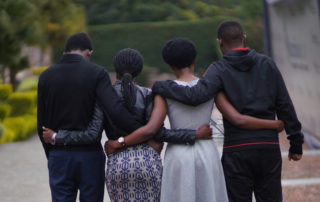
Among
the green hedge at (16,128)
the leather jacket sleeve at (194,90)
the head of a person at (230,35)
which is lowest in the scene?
the green hedge at (16,128)

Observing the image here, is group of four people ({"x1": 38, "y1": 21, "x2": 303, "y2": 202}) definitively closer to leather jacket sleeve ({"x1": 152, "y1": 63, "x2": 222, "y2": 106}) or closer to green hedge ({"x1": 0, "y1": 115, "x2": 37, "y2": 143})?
leather jacket sleeve ({"x1": 152, "y1": 63, "x2": 222, "y2": 106})

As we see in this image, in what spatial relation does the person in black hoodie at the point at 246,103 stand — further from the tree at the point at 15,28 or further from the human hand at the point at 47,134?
the tree at the point at 15,28

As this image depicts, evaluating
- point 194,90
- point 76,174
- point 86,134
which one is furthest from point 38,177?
point 194,90

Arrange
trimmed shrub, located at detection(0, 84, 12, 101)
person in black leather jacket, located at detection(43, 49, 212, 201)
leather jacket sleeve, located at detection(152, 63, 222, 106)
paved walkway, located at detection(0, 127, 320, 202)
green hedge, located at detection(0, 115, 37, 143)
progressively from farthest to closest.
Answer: trimmed shrub, located at detection(0, 84, 12, 101) → green hedge, located at detection(0, 115, 37, 143) → paved walkway, located at detection(0, 127, 320, 202) → person in black leather jacket, located at detection(43, 49, 212, 201) → leather jacket sleeve, located at detection(152, 63, 222, 106)

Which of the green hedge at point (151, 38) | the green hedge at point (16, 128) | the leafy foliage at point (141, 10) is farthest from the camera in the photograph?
the leafy foliage at point (141, 10)

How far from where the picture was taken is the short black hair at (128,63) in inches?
143

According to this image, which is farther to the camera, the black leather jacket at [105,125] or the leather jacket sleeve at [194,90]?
the black leather jacket at [105,125]

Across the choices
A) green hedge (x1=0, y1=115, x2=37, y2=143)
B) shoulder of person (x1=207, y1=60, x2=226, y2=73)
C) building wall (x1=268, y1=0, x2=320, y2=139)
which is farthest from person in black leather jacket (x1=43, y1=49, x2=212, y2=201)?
green hedge (x1=0, y1=115, x2=37, y2=143)

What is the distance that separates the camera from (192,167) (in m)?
3.42

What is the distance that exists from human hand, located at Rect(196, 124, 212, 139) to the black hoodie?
12 centimetres

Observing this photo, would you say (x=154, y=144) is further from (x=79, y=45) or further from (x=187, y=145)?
(x=79, y=45)

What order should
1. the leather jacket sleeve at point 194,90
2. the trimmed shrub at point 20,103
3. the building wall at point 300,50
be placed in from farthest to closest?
the trimmed shrub at point 20,103, the building wall at point 300,50, the leather jacket sleeve at point 194,90

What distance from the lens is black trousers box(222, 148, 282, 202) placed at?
11.4ft

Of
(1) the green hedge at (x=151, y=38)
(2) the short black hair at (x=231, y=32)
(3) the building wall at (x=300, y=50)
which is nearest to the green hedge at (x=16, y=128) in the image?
(3) the building wall at (x=300, y=50)
